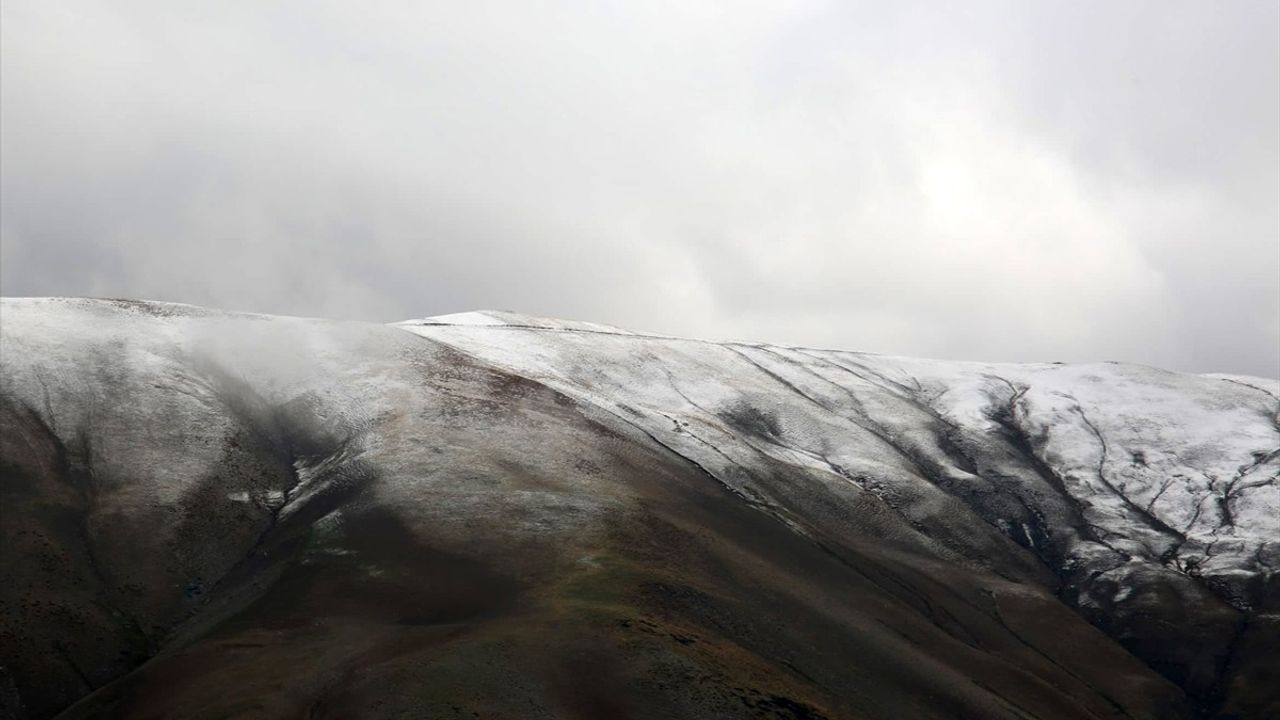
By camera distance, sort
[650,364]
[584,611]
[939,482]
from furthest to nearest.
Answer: [650,364] → [939,482] → [584,611]

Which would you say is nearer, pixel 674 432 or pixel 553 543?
pixel 553 543

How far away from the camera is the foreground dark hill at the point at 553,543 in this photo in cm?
6869

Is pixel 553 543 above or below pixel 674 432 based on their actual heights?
below

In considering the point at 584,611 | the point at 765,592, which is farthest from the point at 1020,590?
the point at 584,611

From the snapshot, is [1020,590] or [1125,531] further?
[1125,531]

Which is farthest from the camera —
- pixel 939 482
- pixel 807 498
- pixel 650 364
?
pixel 650 364

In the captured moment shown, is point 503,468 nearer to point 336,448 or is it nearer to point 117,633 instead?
point 336,448

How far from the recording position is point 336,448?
105125mm

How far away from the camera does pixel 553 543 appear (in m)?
85.6

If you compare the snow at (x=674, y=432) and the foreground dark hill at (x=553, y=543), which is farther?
the snow at (x=674, y=432)

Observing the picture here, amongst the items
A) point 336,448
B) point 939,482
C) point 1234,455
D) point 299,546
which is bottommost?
point 299,546

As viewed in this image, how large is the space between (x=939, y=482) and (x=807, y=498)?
1410 inches

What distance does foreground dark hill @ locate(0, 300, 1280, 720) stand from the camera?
68688 mm

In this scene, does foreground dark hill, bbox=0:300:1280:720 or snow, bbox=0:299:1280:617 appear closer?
foreground dark hill, bbox=0:300:1280:720
